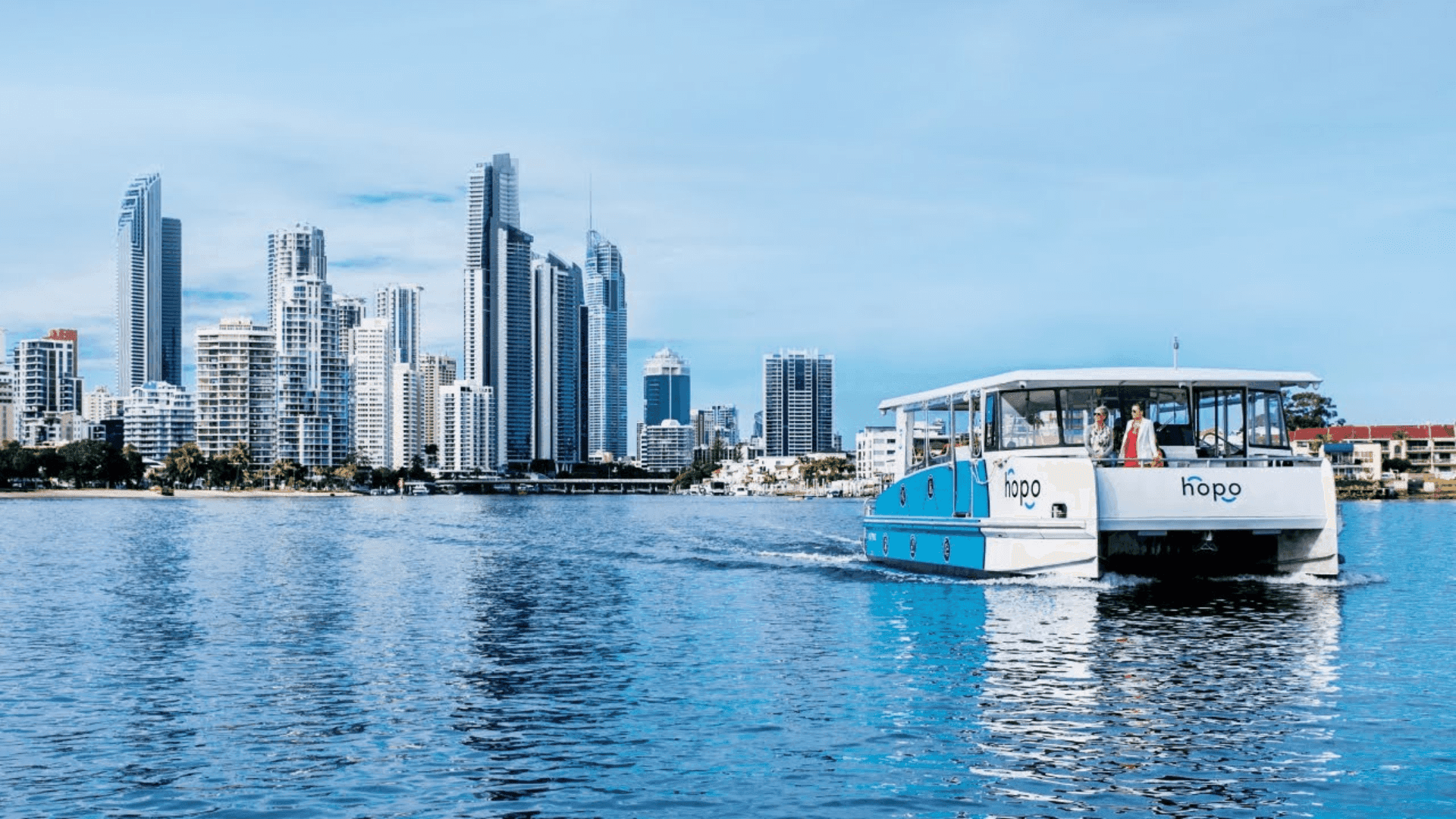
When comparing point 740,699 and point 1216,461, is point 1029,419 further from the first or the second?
point 740,699

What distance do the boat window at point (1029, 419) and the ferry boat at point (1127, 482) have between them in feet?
0.08

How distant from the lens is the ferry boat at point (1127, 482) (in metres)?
28.6

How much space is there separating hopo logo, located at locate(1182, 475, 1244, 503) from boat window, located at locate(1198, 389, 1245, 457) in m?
2.55

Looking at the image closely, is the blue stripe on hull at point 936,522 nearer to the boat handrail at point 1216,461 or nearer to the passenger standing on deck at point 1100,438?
the boat handrail at point 1216,461

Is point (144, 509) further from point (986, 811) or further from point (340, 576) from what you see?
point (986, 811)

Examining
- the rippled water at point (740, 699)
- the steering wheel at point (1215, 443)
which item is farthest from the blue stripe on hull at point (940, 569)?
the steering wheel at point (1215, 443)

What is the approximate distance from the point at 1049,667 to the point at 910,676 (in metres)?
2.09

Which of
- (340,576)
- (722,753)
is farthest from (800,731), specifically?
(340,576)

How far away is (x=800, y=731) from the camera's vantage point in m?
15.3

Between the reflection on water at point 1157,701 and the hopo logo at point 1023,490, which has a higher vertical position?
the hopo logo at point 1023,490

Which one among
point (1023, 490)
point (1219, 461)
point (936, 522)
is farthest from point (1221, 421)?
point (936, 522)

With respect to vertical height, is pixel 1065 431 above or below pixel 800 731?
above

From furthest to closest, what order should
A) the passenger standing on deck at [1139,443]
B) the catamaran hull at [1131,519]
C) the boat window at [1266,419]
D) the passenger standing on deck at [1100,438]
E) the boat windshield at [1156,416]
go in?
the boat window at [1266,419] < the boat windshield at [1156,416] < the passenger standing on deck at [1100,438] < the passenger standing on deck at [1139,443] < the catamaran hull at [1131,519]

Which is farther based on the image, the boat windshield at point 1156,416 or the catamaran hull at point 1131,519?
the boat windshield at point 1156,416
